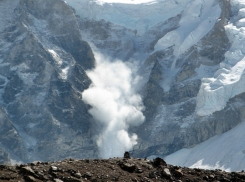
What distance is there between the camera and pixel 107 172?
114 ft

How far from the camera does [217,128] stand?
185m

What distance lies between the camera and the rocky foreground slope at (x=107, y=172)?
106 ft

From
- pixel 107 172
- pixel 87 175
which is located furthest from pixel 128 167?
pixel 87 175

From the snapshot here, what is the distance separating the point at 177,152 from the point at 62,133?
106ft

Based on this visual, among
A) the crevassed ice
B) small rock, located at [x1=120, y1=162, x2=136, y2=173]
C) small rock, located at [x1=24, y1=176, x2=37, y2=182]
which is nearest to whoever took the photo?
small rock, located at [x1=24, y1=176, x2=37, y2=182]

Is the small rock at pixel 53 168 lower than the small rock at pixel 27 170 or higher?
higher

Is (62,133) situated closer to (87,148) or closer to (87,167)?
(87,148)

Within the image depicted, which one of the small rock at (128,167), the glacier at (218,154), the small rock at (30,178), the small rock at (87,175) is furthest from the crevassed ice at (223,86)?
the small rock at (30,178)

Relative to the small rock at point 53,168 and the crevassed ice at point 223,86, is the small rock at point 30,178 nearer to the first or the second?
the small rock at point 53,168

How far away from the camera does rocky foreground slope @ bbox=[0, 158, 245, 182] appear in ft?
106

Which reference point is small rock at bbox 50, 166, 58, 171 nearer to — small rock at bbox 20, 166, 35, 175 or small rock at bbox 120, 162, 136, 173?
small rock at bbox 20, 166, 35, 175

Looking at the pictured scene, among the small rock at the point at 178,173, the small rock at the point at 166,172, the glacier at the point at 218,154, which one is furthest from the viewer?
the glacier at the point at 218,154

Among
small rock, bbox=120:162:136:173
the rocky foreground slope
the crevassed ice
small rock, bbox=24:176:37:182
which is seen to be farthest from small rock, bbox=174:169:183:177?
the crevassed ice

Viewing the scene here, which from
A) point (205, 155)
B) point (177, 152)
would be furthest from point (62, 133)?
point (205, 155)
